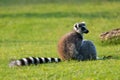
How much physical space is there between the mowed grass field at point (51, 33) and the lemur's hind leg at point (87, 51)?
0.69 metres

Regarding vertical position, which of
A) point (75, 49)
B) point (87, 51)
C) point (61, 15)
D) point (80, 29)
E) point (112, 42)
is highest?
point (80, 29)

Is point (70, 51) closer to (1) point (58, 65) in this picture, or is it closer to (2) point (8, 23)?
(1) point (58, 65)

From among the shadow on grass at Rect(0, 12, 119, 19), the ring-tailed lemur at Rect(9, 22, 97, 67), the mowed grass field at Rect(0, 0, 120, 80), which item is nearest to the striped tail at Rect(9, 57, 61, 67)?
the mowed grass field at Rect(0, 0, 120, 80)

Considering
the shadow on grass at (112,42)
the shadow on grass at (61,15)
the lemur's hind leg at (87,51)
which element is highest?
the shadow on grass at (61,15)

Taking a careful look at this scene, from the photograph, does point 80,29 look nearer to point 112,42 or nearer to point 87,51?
point 87,51

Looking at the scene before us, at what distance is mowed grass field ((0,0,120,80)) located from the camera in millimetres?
12852

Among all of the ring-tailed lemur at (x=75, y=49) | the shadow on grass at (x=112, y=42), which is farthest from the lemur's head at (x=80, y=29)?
the shadow on grass at (x=112, y=42)

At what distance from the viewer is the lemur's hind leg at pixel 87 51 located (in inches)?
607

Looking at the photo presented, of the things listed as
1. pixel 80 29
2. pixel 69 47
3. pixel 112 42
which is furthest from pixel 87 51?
pixel 112 42

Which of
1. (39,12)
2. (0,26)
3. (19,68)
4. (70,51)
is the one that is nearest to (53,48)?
(70,51)

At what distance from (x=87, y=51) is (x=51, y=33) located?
11.6m

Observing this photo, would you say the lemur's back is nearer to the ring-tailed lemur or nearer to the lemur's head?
the ring-tailed lemur

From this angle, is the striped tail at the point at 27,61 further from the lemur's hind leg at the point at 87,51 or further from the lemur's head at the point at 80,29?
the lemur's head at the point at 80,29

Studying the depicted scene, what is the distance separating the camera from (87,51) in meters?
15.5
